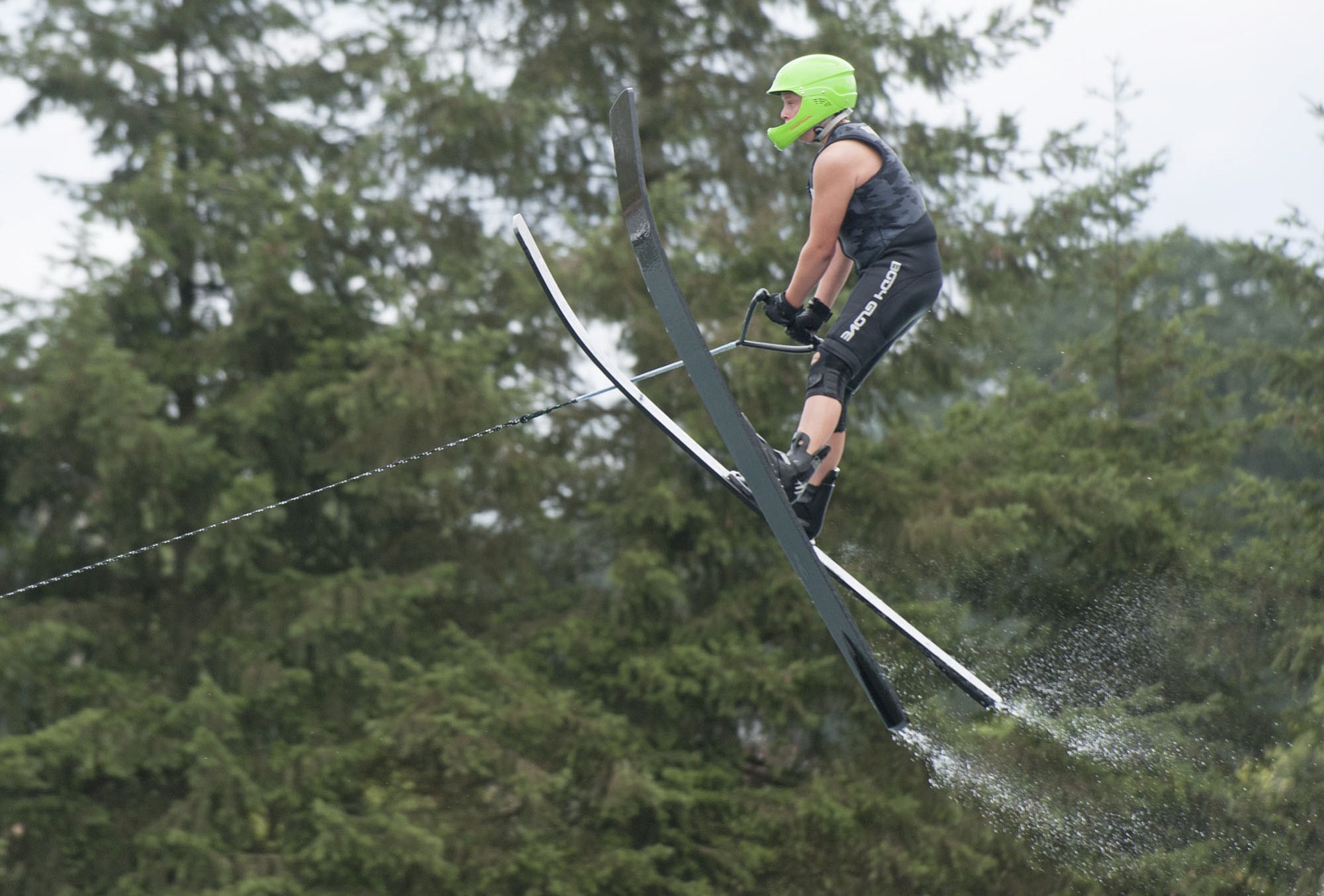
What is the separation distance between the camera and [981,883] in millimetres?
8039

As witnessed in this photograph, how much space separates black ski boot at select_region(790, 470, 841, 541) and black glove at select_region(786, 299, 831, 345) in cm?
43

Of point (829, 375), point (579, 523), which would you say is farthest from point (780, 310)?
point (579, 523)

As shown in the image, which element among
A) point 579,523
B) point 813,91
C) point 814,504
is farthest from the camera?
point 579,523

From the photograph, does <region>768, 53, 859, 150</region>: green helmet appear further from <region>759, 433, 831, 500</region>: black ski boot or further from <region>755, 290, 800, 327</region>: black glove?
<region>759, 433, 831, 500</region>: black ski boot

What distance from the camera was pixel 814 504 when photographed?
162 inches

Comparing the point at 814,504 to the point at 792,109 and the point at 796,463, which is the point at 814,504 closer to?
the point at 796,463

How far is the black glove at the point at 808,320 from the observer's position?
3.99m

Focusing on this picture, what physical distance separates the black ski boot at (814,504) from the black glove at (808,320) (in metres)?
0.43

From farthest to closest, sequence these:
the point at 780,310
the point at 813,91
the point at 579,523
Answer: the point at 579,523 → the point at 780,310 → the point at 813,91

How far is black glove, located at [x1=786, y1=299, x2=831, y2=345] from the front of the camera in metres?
3.99

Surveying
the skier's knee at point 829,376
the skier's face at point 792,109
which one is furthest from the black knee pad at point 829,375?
the skier's face at point 792,109

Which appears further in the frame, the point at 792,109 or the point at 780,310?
the point at 780,310

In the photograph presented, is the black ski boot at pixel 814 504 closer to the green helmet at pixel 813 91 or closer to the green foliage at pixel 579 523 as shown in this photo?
the green helmet at pixel 813 91

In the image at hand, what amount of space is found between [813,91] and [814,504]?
1241 mm
